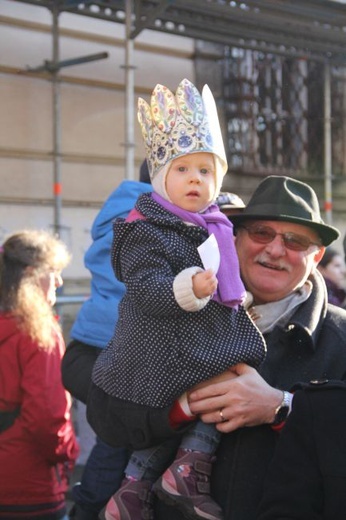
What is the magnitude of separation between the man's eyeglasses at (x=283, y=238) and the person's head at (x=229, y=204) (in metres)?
0.30

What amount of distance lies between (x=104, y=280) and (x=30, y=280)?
2.09 feet

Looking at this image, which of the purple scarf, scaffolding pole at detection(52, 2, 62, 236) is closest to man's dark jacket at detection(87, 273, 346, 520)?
the purple scarf

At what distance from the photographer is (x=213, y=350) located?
90.7 inches

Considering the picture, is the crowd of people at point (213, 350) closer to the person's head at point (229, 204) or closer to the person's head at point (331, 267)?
the person's head at point (229, 204)

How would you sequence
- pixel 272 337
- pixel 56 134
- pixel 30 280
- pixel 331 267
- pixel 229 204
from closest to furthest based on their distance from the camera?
1. pixel 272 337
2. pixel 229 204
3. pixel 30 280
4. pixel 331 267
5. pixel 56 134

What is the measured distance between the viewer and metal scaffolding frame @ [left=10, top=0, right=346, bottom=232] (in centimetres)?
738

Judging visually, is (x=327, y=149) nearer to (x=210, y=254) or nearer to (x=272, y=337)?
(x=272, y=337)

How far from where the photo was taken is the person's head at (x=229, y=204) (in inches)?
120

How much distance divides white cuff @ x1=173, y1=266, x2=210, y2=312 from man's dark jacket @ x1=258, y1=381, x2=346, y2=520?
331 mm

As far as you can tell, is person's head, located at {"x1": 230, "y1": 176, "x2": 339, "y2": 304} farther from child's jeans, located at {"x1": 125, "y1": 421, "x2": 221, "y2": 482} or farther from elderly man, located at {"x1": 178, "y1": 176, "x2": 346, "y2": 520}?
child's jeans, located at {"x1": 125, "y1": 421, "x2": 221, "y2": 482}

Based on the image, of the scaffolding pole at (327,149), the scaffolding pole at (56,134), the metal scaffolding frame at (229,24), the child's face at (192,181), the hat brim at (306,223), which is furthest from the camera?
the scaffolding pole at (327,149)

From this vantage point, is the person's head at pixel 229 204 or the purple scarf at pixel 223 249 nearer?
the purple scarf at pixel 223 249

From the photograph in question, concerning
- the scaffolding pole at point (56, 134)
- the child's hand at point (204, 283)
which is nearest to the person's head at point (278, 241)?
the child's hand at point (204, 283)

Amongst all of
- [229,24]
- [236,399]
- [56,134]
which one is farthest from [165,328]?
[229,24]
